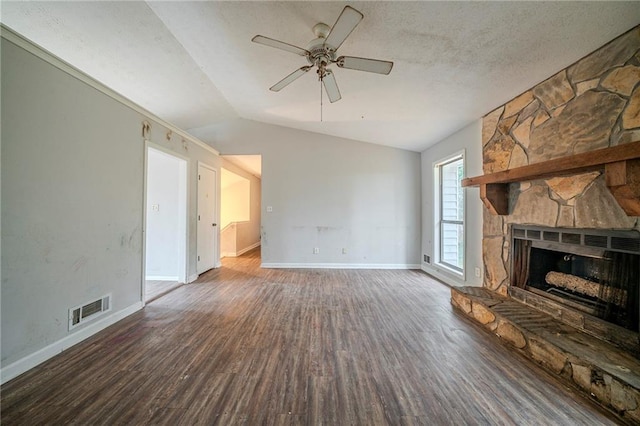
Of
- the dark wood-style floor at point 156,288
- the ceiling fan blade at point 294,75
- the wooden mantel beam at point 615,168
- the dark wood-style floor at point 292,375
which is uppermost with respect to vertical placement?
the ceiling fan blade at point 294,75

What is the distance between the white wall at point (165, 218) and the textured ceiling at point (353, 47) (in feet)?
3.69

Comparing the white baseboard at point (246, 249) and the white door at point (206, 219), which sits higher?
the white door at point (206, 219)

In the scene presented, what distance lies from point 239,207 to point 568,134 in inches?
286

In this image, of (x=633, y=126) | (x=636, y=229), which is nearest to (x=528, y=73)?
(x=633, y=126)

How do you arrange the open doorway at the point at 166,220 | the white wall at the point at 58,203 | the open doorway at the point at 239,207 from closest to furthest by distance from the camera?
the white wall at the point at 58,203, the open doorway at the point at 166,220, the open doorway at the point at 239,207

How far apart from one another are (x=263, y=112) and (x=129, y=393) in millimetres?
4324

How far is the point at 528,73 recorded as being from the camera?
234cm

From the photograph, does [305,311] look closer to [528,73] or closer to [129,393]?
[129,393]

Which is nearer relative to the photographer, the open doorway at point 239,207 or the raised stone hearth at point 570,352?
the raised stone hearth at point 570,352

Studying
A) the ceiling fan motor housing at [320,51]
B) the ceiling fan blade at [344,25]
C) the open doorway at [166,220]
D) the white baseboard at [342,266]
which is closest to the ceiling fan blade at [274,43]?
the ceiling fan motor housing at [320,51]

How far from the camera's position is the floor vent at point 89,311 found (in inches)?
87.4

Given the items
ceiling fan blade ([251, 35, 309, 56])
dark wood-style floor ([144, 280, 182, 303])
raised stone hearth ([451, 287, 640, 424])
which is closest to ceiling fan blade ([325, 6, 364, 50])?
ceiling fan blade ([251, 35, 309, 56])

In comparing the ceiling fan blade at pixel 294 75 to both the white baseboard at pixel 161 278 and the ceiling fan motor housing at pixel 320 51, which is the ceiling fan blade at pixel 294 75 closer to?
the ceiling fan motor housing at pixel 320 51

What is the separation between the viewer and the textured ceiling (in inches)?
72.8
